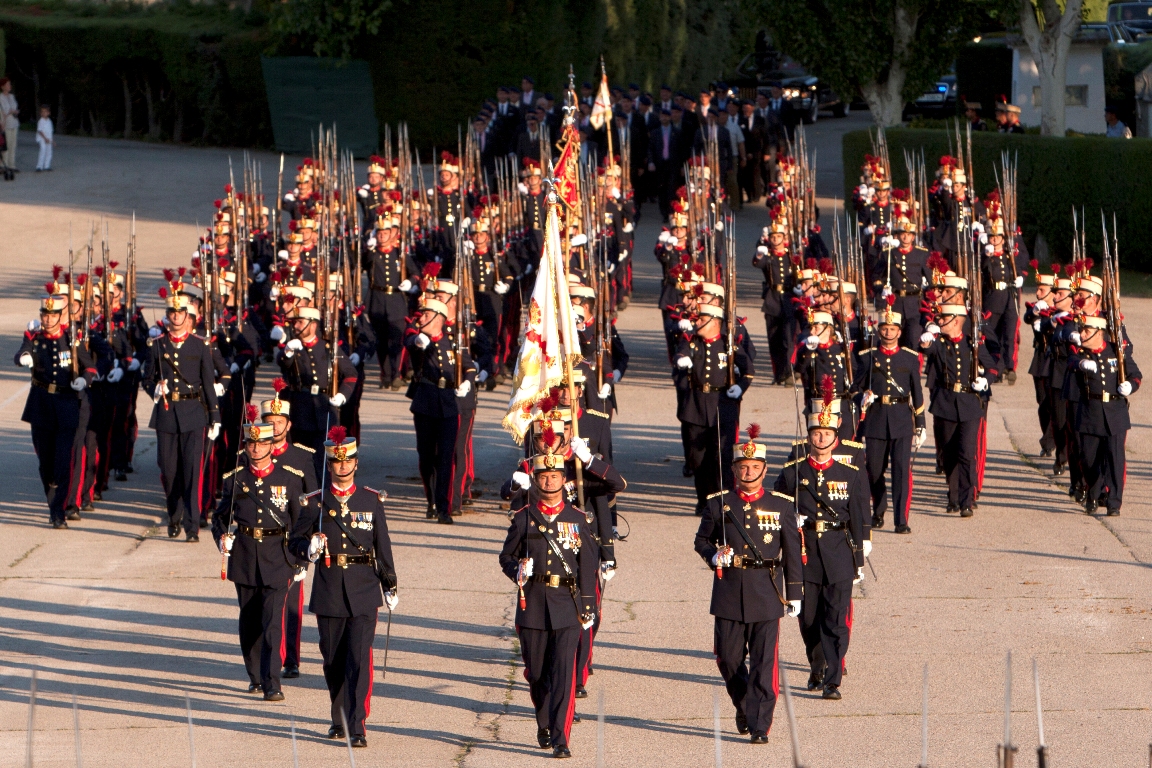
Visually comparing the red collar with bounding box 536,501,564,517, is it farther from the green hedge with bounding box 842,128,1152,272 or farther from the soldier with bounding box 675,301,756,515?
the green hedge with bounding box 842,128,1152,272

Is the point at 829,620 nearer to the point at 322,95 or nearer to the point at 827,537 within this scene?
the point at 827,537

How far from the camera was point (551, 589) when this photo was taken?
7844 millimetres

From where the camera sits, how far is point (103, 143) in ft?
111

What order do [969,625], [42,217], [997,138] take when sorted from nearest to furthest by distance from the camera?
[969,625] < [997,138] < [42,217]

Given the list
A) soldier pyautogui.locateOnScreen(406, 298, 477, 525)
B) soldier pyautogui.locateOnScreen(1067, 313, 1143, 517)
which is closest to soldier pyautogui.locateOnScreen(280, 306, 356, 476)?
soldier pyautogui.locateOnScreen(406, 298, 477, 525)

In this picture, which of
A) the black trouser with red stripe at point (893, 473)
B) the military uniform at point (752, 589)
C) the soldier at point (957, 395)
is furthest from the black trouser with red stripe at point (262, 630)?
the soldier at point (957, 395)

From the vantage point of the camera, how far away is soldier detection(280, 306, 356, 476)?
1208 centimetres

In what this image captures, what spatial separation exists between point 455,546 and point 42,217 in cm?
1687

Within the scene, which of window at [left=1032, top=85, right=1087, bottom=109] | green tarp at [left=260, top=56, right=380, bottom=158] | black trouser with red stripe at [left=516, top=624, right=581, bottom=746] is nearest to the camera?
black trouser with red stripe at [left=516, top=624, right=581, bottom=746]

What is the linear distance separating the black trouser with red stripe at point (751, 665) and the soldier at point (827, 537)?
0.52 m

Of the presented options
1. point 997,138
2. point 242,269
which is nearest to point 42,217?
point 242,269

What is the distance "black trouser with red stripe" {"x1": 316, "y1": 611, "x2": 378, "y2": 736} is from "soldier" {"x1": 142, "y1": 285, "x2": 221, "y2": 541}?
3.79 metres

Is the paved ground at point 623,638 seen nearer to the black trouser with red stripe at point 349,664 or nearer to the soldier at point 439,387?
the black trouser with red stripe at point 349,664

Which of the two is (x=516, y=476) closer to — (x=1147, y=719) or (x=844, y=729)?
(x=844, y=729)
